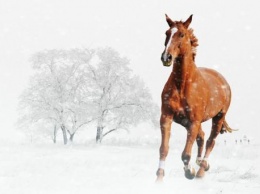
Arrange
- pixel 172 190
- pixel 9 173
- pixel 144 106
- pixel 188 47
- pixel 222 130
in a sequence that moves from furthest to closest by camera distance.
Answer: pixel 144 106, pixel 9 173, pixel 222 130, pixel 188 47, pixel 172 190

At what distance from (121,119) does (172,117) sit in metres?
29.8

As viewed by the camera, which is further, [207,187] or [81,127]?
[81,127]

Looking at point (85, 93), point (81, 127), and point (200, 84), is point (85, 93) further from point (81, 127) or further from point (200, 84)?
point (200, 84)

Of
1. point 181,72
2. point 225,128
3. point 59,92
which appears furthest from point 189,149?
point 59,92

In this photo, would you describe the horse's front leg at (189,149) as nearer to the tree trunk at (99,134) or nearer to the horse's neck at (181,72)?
the horse's neck at (181,72)

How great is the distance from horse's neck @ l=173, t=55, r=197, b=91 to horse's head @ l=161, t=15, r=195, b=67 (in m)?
0.13

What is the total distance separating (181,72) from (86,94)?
2959cm

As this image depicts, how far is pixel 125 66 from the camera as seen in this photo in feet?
120

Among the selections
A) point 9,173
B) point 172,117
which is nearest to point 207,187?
point 172,117

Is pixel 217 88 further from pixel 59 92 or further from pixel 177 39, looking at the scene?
pixel 59 92

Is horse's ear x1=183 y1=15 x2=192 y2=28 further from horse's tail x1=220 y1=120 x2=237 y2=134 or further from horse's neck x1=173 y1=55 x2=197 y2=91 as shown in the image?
horse's tail x1=220 y1=120 x2=237 y2=134

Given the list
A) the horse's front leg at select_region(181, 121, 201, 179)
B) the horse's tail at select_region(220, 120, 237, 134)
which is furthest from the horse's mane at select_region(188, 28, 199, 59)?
the horse's tail at select_region(220, 120, 237, 134)

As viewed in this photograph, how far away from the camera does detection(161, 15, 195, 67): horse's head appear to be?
6268 millimetres

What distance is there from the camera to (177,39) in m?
6.58
